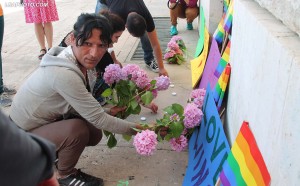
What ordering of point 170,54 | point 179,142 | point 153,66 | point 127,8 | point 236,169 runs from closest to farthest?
point 236,169 → point 179,142 → point 127,8 → point 153,66 → point 170,54

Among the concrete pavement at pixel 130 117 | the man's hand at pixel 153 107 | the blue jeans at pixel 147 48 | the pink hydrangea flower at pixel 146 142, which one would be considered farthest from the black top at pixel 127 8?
the pink hydrangea flower at pixel 146 142

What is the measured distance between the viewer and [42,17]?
485 cm

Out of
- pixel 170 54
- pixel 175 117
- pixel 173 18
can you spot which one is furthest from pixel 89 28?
pixel 173 18

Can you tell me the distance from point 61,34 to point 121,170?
438 centimetres

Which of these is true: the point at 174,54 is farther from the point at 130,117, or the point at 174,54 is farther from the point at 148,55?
the point at 130,117

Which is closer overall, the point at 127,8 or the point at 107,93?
the point at 107,93

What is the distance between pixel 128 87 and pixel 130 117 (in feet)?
2.63

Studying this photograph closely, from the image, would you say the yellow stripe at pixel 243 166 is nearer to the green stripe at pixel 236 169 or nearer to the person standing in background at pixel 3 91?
the green stripe at pixel 236 169

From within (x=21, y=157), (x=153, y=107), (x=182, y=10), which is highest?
(x=21, y=157)

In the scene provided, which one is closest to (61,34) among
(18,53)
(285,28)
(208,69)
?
(18,53)

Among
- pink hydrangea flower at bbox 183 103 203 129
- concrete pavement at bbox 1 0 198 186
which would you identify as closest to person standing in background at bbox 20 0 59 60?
concrete pavement at bbox 1 0 198 186

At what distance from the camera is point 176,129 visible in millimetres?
2338

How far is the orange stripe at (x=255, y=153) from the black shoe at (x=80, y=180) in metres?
1.16

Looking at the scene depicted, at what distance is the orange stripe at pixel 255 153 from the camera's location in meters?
1.46
